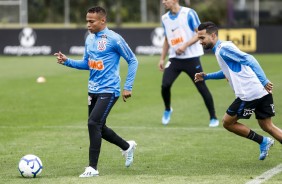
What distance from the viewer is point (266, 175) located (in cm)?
940

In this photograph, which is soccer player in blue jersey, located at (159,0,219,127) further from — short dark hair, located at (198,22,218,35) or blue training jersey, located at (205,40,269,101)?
short dark hair, located at (198,22,218,35)

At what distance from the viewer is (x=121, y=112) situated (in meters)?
16.9

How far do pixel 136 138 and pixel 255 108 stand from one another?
3305 millimetres

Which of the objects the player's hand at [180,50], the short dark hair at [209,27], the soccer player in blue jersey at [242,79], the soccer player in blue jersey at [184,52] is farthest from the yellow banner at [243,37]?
the short dark hair at [209,27]

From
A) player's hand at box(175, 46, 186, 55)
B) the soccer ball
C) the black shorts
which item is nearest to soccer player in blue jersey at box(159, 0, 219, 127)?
player's hand at box(175, 46, 186, 55)

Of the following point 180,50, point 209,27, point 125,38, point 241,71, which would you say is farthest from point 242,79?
point 125,38

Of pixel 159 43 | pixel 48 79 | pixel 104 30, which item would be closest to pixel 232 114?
pixel 104 30

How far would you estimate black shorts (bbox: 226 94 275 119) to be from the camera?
10.1 metres

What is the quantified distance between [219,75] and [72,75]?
645 inches

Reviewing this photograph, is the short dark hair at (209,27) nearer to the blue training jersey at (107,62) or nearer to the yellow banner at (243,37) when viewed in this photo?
the blue training jersey at (107,62)

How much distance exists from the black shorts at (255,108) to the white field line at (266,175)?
69 cm

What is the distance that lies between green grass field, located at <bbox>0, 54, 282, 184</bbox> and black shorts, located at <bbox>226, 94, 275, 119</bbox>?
646 mm

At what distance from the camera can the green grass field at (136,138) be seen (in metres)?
9.62

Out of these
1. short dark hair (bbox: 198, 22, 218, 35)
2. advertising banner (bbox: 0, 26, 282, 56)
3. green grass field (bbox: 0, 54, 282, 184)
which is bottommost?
advertising banner (bbox: 0, 26, 282, 56)
